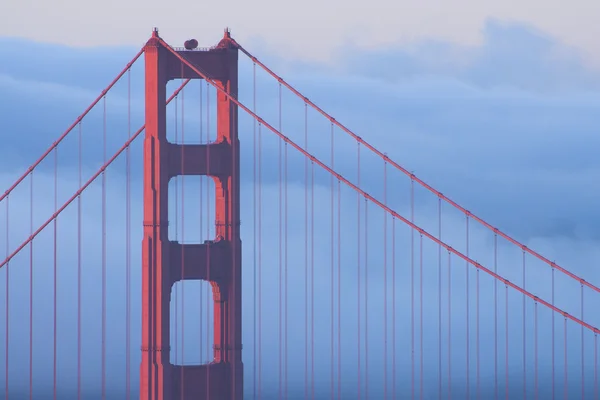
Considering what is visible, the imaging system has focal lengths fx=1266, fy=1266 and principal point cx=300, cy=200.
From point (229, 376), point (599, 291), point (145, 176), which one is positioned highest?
point (145, 176)

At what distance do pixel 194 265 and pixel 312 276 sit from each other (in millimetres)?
2808

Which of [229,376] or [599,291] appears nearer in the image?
[599,291]

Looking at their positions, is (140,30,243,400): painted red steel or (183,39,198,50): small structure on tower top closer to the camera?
(140,30,243,400): painted red steel

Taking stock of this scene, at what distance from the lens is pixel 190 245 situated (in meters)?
29.4

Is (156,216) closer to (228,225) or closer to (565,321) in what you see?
(228,225)

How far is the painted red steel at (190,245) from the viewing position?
2831cm

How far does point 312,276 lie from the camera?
29.0 meters

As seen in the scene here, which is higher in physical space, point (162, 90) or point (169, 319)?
point (162, 90)

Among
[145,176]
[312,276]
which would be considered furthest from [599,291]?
[145,176]

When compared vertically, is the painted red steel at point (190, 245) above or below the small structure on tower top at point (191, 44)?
below

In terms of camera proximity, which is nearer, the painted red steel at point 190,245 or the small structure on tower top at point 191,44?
the painted red steel at point 190,245

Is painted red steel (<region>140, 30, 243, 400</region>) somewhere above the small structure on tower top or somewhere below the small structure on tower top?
below

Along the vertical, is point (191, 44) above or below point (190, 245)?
above

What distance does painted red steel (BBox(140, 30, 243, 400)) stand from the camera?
92.9ft
